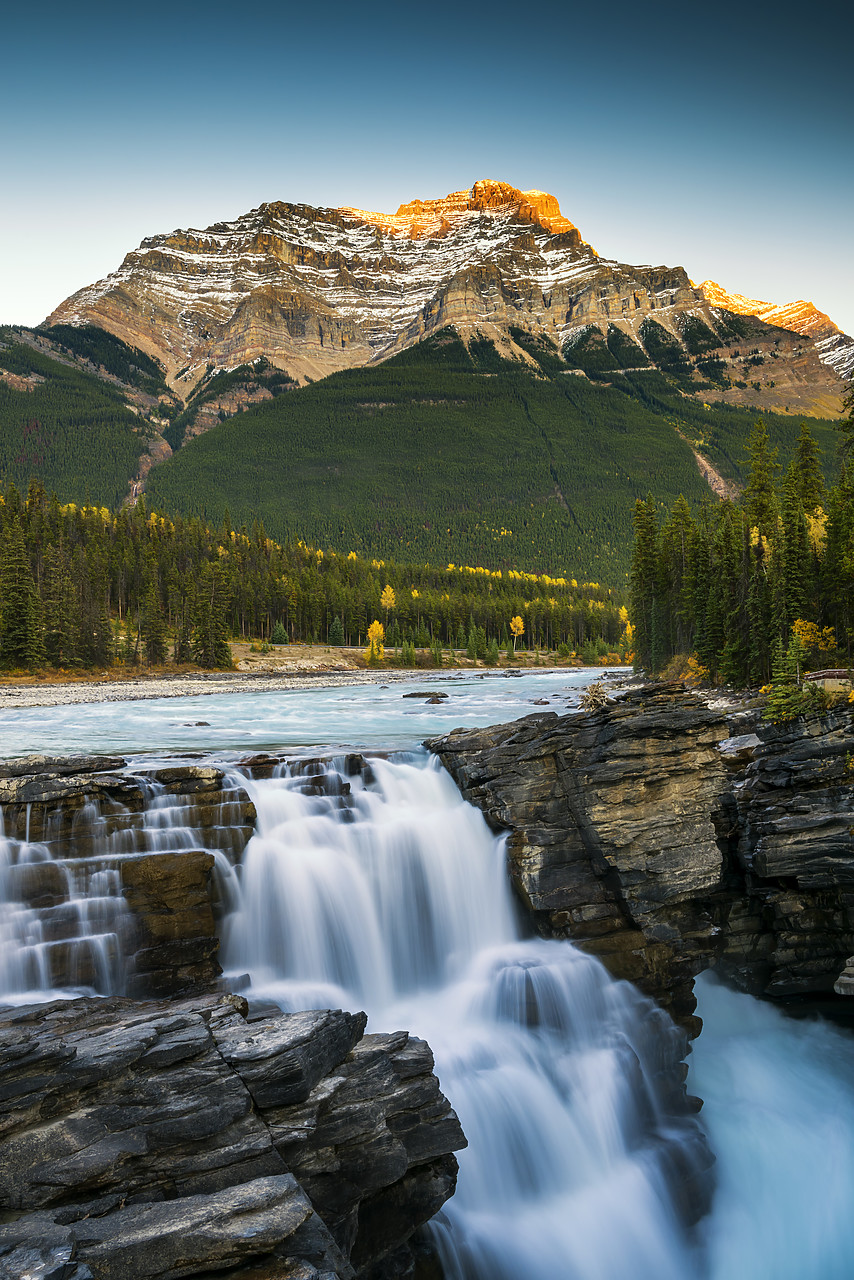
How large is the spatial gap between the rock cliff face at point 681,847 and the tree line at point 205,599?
6863 cm

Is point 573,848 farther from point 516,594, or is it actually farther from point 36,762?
point 516,594

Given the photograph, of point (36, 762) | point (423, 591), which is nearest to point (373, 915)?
point (36, 762)

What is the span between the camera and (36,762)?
16156mm

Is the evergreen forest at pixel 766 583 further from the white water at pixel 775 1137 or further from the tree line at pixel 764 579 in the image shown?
the white water at pixel 775 1137

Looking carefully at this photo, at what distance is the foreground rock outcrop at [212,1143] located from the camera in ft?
21.2

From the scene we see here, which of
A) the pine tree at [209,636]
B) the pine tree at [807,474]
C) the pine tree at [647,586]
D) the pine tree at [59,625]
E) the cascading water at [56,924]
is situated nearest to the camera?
the cascading water at [56,924]

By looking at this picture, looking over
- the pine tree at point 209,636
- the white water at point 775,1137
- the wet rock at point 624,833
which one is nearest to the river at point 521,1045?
the white water at point 775,1137

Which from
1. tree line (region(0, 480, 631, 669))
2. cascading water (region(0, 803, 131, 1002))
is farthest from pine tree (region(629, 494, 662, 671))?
cascading water (region(0, 803, 131, 1002))

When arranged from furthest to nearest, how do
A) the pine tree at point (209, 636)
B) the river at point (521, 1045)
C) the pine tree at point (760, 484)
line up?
the pine tree at point (209, 636), the pine tree at point (760, 484), the river at point (521, 1045)

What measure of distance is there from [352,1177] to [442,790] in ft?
38.3

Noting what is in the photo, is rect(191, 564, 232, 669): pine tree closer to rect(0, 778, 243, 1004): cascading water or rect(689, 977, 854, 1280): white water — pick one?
rect(0, 778, 243, 1004): cascading water

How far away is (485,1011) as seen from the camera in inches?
593

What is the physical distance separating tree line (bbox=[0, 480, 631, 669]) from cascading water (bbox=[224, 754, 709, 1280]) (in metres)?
66.0

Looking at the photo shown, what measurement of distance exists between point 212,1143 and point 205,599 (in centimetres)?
8875
